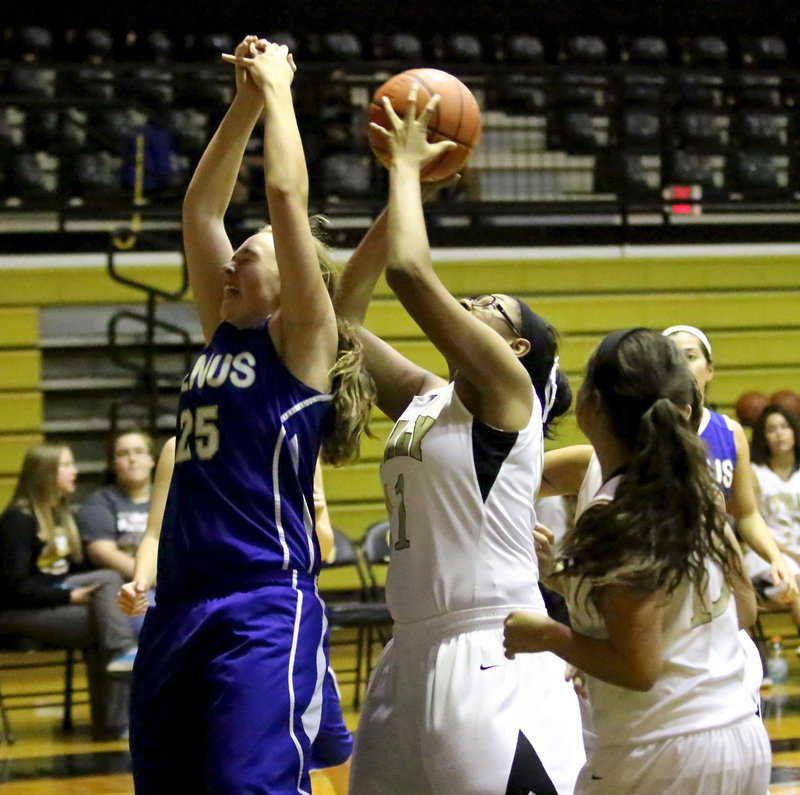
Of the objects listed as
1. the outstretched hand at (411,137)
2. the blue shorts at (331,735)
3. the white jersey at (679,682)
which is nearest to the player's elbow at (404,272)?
the outstretched hand at (411,137)

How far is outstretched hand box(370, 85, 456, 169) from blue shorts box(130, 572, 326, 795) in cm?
86

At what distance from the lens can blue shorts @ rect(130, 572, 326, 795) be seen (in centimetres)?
264

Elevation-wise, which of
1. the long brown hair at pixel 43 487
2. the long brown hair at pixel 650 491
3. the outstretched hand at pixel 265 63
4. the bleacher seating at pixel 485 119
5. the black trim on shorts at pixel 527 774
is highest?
the bleacher seating at pixel 485 119

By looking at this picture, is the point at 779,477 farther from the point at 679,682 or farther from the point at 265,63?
the point at 679,682

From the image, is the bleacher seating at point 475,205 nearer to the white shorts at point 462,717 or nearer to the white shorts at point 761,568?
the white shorts at point 761,568

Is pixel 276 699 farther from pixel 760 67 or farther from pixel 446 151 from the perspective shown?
pixel 760 67

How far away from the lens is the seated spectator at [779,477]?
7871 mm

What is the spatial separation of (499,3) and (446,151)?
37.7 ft

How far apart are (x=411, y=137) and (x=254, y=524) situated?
0.82 metres

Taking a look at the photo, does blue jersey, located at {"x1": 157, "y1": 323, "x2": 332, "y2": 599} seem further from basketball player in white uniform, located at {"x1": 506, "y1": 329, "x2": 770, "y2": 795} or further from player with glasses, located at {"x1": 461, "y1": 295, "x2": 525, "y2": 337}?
basketball player in white uniform, located at {"x1": 506, "y1": 329, "x2": 770, "y2": 795}

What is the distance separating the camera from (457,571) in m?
2.71

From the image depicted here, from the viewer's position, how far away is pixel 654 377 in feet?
7.62

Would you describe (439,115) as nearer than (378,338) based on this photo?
Yes

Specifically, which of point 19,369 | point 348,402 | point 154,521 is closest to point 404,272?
point 348,402
